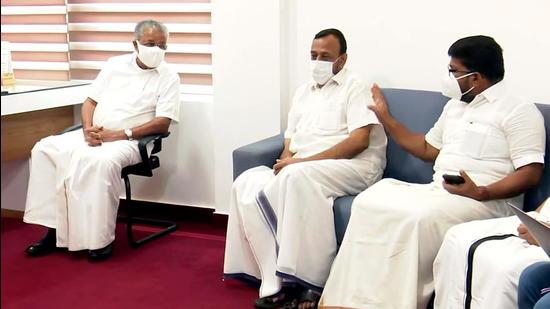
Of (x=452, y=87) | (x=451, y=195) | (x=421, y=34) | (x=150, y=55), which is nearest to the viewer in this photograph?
(x=451, y=195)

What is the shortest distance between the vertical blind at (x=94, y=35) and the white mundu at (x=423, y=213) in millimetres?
1930

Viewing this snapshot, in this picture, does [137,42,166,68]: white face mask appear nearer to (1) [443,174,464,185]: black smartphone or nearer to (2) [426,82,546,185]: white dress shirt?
(2) [426,82,546,185]: white dress shirt

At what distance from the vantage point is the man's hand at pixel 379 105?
10.4ft

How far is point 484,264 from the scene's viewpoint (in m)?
2.14

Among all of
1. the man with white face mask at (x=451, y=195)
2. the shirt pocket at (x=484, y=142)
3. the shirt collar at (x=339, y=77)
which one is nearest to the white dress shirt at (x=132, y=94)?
the shirt collar at (x=339, y=77)

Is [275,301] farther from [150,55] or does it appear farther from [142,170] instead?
[150,55]

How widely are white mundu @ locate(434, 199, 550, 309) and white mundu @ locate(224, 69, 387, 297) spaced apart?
660mm

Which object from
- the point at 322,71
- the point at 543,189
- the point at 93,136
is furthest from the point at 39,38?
the point at 543,189

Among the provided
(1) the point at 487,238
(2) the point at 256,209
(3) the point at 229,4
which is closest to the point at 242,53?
(3) the point at 229,4

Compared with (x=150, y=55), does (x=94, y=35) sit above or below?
above

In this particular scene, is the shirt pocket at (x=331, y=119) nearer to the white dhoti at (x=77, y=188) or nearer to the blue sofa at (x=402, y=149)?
the blue sofa at (x=402, y=149)

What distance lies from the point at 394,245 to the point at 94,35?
2997 mm

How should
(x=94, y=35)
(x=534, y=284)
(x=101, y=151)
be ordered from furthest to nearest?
(x=94, y=35) < (x=101, y=151) < (x=534, y=284)

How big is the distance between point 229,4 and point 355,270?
198cm
